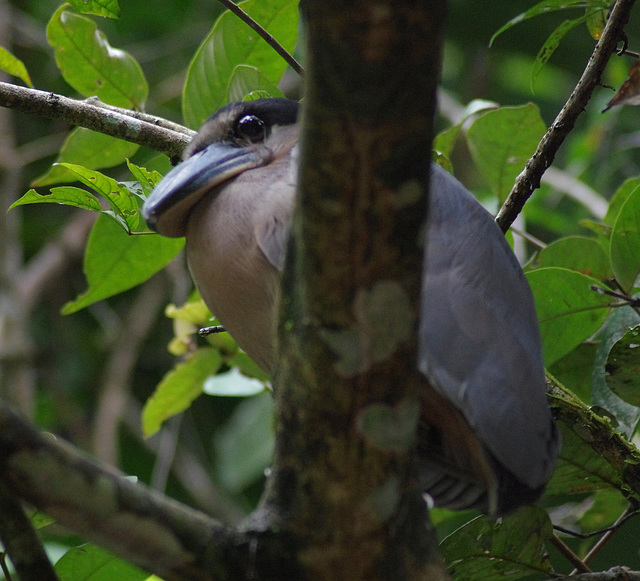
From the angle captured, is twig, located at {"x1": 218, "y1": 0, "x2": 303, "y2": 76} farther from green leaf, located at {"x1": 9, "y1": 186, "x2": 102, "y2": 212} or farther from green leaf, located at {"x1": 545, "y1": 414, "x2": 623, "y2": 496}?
green leaf, located at {"x1": 545, "y1": 414, "x2": 623, "y2": 496}

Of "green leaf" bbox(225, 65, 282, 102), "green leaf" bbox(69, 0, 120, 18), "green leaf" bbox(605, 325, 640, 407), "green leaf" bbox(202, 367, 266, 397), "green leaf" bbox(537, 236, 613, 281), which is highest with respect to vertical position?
"green leaf" bbox(69, 0, 120, 18)

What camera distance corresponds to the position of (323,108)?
28.5 inches

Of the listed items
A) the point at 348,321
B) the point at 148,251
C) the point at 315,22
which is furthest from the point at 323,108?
the point at 148,251

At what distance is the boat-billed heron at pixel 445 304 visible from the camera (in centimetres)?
115

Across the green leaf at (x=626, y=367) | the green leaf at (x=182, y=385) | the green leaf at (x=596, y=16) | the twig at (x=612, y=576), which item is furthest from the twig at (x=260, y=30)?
the twig at (x=612, y=576)

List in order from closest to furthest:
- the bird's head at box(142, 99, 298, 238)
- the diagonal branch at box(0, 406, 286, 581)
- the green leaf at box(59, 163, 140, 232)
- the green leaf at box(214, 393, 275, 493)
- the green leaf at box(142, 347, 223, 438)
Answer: the diagonal branch at box(0, 406, 286, 581) < the bird's head at box(142, 99, 298, 238) < the green leaf at box(59, 163, 140, 232) < the green leaf at box(142, 347, 223, 438) < the green leaf at box(214, 393, 275, 493)

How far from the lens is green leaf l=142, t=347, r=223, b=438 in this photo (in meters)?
1.87

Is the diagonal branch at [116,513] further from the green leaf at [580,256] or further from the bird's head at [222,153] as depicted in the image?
the green leaf at [580,256]

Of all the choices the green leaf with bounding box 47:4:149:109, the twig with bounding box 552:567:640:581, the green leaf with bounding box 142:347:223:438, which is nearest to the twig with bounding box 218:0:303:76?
the green leaf with bounding box 47:4:149:109

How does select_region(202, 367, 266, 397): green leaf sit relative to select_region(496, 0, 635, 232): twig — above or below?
below

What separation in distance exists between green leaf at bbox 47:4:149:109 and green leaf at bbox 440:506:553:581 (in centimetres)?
114

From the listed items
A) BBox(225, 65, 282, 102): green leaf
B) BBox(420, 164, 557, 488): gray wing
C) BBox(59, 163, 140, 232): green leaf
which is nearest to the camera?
BBox(420, 164, 557, 488): gray wing

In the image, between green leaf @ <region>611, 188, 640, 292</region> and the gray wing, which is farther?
green leaf @ <region>611, 188, 640, 292</region>

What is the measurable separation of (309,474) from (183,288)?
8.41ft
